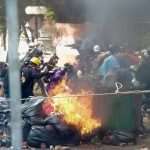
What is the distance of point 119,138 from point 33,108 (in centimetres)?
131

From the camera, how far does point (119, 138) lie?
8031mm

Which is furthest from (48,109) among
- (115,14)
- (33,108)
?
(115,14)

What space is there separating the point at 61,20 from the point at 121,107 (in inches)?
455

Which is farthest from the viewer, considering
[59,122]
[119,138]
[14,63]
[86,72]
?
[86,72]

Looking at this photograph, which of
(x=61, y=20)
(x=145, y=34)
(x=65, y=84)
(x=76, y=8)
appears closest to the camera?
(x=65, y=84)

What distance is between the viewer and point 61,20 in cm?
1944

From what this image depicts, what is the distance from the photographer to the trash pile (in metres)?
7.94

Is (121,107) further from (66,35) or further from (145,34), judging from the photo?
(66,35)

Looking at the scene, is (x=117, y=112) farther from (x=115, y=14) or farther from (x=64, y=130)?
(x=115, y=14)

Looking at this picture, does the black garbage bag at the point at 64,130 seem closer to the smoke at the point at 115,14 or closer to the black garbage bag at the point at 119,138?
the black garbage bag at the point at 119,138

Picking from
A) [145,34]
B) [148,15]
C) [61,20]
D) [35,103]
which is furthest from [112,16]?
[35,103]

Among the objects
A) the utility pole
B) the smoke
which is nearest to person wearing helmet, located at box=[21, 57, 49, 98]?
the smoke

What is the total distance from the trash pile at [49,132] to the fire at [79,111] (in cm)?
7

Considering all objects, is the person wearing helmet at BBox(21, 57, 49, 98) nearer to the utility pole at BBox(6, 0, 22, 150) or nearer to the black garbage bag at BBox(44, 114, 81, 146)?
the black garbage bag at BBox(44, 114, 81, 146)
